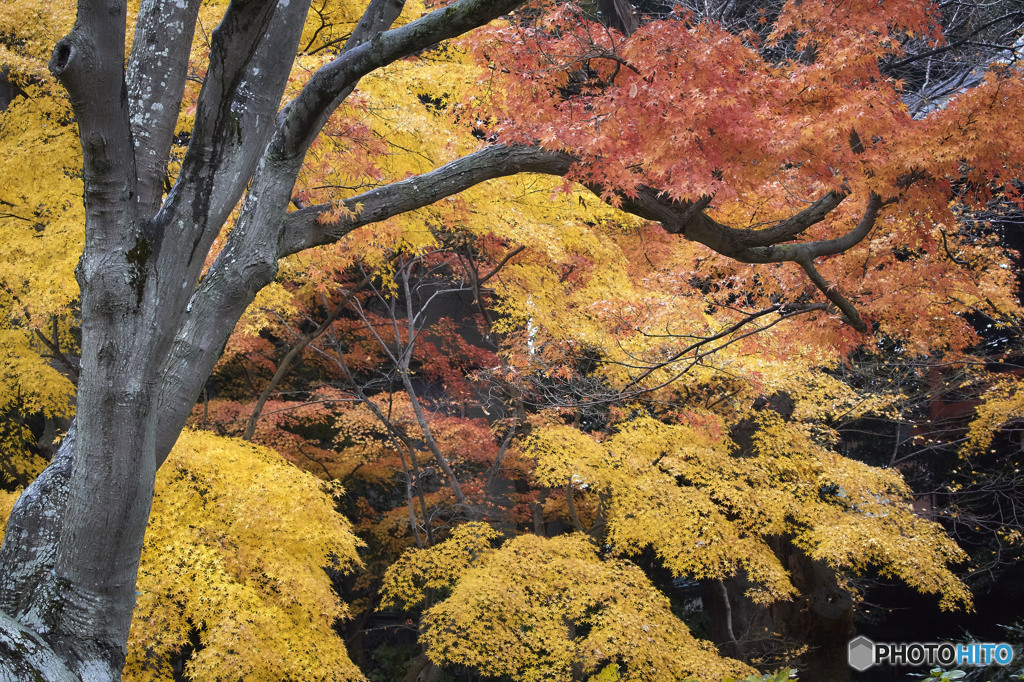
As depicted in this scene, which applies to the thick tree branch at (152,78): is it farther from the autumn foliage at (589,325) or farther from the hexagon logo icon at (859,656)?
the hexagon logo icon at (859,656)

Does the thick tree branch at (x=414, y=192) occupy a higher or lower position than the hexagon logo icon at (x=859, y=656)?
higher

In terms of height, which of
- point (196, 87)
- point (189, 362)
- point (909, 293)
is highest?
point (196, 87)

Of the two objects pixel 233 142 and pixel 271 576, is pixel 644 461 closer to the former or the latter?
pixel 271 576

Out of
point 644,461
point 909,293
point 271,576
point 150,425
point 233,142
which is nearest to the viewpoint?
point 150,425

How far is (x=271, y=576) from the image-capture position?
5785 millimetres

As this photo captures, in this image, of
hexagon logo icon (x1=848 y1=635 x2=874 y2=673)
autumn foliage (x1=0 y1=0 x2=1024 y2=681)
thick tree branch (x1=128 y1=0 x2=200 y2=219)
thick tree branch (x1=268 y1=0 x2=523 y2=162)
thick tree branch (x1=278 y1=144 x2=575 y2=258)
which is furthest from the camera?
hexagon logo icon (x1=848 y1=635 x2=874 y2=673)

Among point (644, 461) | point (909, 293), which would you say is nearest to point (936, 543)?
point (644, 461)

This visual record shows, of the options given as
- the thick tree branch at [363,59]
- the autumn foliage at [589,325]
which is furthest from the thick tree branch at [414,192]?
the thick tree branch at [363,59]

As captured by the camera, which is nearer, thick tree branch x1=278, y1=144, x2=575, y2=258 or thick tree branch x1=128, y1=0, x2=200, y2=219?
thick tree branch x1=128, y1=0, x2=200, y2=219

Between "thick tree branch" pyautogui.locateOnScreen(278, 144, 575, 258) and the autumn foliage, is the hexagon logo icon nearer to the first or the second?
the autumn foliage

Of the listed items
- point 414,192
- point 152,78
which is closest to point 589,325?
point 414,192

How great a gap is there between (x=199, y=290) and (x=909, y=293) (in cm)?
466

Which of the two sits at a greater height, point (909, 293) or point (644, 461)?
point (909, 293)

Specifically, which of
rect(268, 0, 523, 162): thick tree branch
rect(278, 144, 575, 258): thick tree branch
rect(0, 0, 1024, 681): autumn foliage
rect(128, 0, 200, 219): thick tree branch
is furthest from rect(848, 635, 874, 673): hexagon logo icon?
rect(128, 0, 200, 219): thick tree branch
